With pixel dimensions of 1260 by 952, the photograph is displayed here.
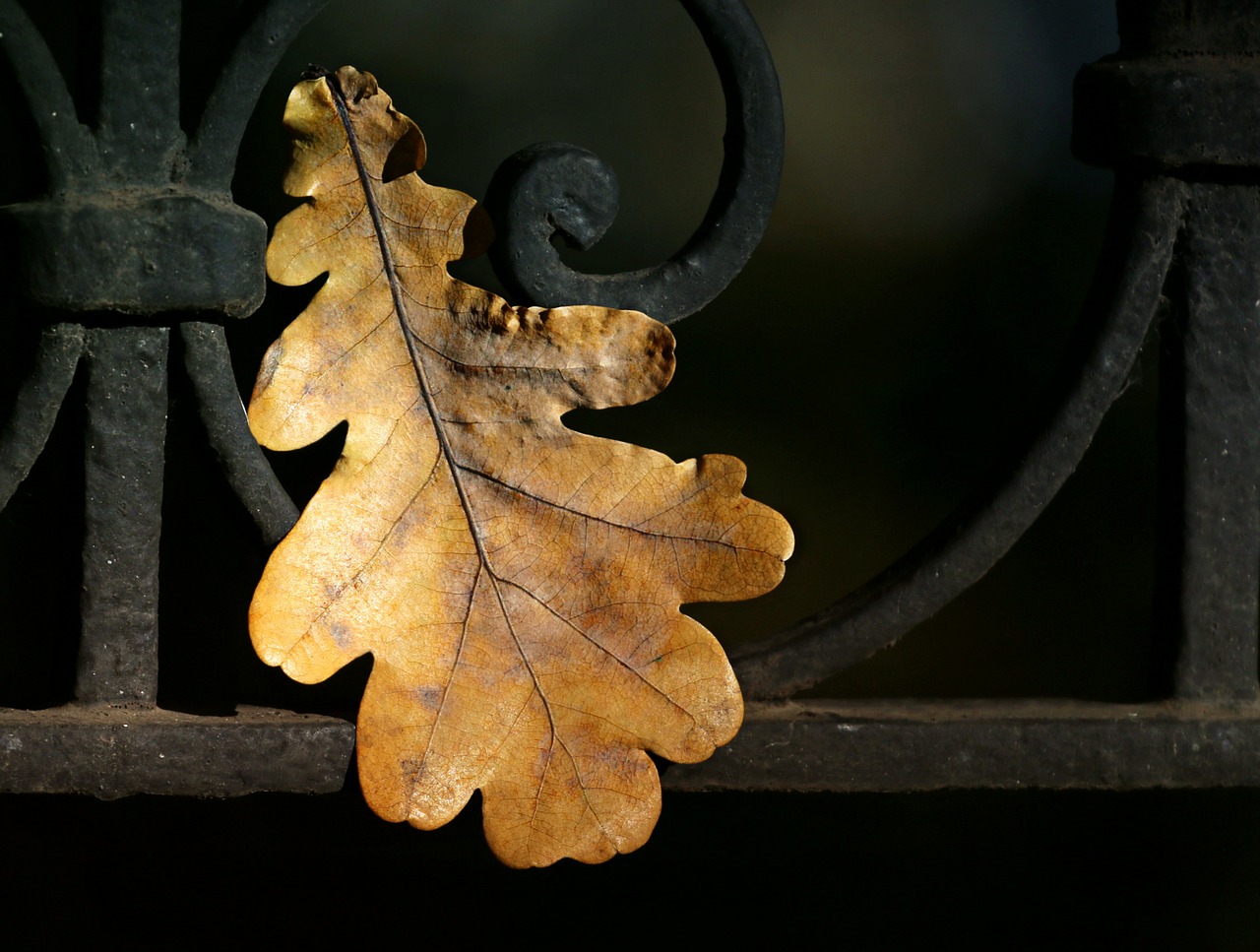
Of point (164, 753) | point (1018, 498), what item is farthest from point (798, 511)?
point (164, 753)

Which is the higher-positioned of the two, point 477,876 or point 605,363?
point 605,363

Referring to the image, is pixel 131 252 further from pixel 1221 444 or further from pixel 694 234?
pixel 1221 444

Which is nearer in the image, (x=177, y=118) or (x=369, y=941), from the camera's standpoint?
(x=177, y=118)

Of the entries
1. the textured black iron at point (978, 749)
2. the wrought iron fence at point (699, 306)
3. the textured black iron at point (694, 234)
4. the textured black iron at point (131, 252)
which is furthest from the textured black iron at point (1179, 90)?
the textured black iron at point (131, 252)

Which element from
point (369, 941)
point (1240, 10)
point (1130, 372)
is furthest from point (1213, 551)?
point (369, 941)

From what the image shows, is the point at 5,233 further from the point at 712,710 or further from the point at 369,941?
the point at 369,941

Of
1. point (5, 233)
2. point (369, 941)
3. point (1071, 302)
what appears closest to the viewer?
point (5, 233)
